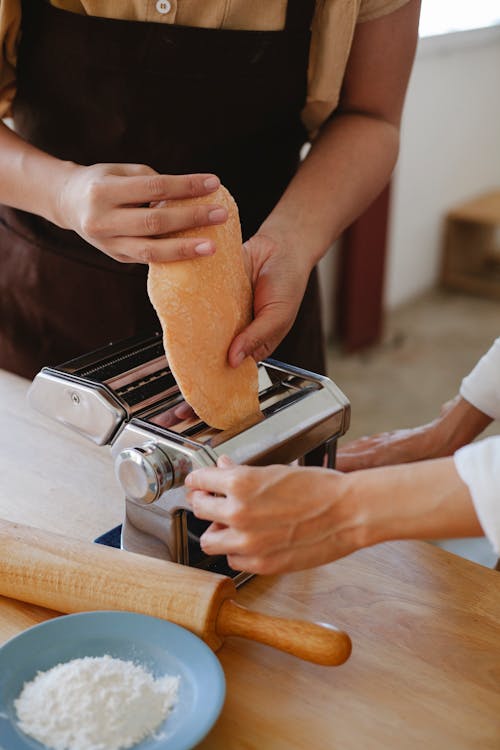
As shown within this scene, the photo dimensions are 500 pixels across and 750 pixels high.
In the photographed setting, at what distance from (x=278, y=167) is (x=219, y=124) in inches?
6.1

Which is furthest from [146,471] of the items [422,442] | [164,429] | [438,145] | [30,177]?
[438,145]

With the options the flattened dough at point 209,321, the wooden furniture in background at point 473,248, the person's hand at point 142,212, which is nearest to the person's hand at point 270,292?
the flattened dough at point 209,321

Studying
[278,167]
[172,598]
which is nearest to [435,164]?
[278,167]

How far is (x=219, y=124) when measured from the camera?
4.78 feet

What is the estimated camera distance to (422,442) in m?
1.46

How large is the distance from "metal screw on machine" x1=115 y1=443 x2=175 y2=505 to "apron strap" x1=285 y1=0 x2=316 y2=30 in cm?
77

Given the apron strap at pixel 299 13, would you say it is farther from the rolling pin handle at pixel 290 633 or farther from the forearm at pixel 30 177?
the rolling pin handle at pixel 290 633

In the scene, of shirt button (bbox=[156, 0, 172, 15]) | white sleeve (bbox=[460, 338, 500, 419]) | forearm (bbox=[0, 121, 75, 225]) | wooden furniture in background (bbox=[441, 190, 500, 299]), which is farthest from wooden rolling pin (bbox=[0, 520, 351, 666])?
wooden furniture in background (bbox=[441, 190, 500, 299])

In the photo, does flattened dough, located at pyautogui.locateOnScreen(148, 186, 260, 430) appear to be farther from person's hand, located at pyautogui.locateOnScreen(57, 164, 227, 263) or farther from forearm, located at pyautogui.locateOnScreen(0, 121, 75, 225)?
forearm, located at pyautogui.locateOnScreen(0, 121, 75, 225)

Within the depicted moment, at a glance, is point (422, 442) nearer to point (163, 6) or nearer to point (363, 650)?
point (363, 650)

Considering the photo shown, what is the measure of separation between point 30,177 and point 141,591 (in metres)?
0.63

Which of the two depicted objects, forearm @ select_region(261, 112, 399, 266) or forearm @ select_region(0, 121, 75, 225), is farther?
forearm @ select_region(261, 112, 399, 266)

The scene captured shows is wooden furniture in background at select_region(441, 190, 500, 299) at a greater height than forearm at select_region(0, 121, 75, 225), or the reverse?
forearm at select_region(0, 121, 75, 225)

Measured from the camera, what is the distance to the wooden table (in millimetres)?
865
